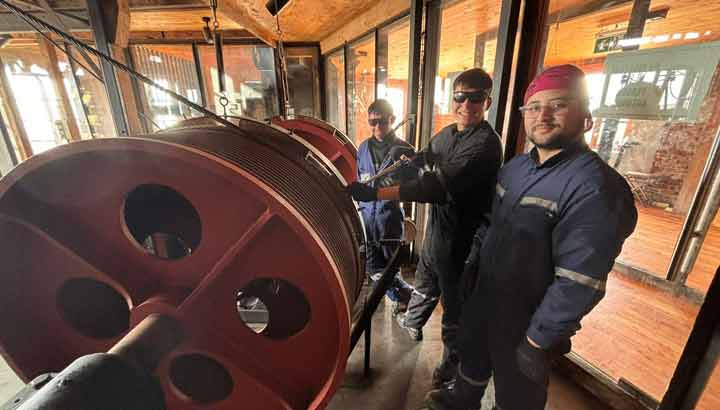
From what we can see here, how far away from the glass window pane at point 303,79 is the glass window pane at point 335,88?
0.77 feet

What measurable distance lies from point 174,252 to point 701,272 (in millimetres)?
4697

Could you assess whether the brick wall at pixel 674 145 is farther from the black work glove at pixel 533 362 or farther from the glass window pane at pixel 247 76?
the glass window pane at pixel 247 76

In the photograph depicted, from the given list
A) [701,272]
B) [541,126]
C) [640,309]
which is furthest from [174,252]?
[701,272]

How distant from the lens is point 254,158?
3.14 ft

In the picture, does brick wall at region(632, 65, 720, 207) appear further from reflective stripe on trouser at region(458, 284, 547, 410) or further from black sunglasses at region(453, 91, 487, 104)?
reflective stripe on trouser at region(458, 284, 547, 410)

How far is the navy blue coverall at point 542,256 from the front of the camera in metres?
1.06

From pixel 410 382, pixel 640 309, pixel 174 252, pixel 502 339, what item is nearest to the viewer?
pixel 502 339

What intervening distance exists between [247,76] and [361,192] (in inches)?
201

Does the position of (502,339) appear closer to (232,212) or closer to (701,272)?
(232,212)

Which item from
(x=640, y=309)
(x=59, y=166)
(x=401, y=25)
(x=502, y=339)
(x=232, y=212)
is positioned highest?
(x=401, y=25)

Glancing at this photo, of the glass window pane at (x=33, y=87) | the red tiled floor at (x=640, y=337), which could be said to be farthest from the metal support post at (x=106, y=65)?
the glass window pane at (x=33, y=87)

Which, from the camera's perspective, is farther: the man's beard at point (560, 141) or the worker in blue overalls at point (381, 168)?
the worker in blue overalls at point (381, 168)

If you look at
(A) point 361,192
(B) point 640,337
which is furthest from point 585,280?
(B) point 640,337

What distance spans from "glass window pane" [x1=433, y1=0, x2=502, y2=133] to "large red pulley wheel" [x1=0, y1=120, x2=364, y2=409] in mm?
2080
